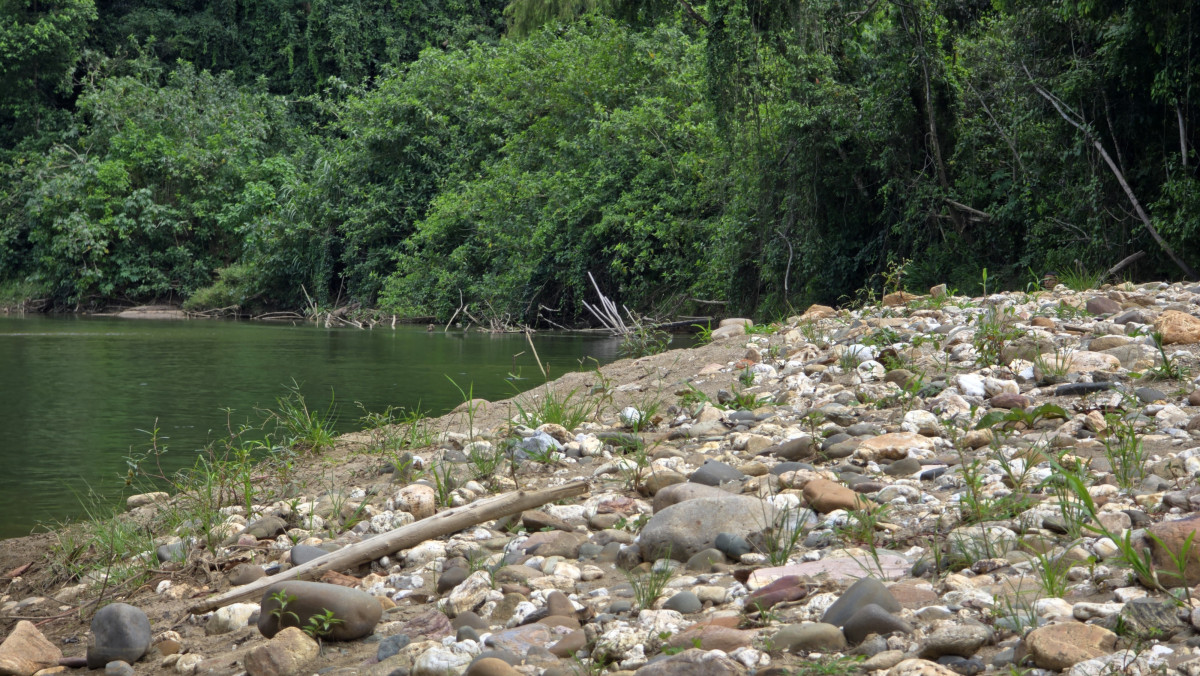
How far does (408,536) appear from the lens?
3205 mm

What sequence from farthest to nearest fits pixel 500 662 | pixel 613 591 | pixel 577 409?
pixel 577 409
pixel 613 591
pixel 500 662

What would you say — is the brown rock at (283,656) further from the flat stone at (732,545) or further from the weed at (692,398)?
the weed at (692,398)

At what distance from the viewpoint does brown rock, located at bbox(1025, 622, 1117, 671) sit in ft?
5.99

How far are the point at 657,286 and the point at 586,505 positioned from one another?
12835mm

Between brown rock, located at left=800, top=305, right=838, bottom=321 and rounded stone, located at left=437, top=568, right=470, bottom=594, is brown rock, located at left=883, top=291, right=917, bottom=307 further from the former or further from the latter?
rounded stone, located at left=437, top=568, right=470, bottom=594

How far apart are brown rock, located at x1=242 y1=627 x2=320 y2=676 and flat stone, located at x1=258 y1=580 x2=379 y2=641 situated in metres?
0.07

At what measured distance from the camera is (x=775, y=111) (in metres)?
11.8

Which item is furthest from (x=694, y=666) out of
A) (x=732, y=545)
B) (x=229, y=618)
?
(x=229, y=618)

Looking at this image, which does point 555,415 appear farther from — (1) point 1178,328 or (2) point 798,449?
(1) point 1178,328

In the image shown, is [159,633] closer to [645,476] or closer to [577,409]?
[645,476]

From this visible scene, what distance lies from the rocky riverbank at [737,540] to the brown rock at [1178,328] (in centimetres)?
1

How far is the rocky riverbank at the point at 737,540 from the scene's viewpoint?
2100 millimetres

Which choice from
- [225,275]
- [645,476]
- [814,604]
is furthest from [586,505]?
[225,275]

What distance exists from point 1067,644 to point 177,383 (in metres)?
8.81
